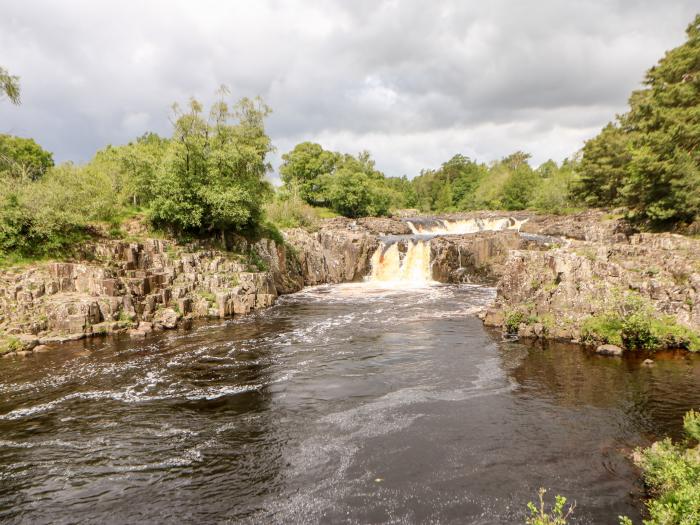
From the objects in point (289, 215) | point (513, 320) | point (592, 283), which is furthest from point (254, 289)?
point (592, 283)

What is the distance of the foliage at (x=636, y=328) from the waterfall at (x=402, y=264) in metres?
22.2

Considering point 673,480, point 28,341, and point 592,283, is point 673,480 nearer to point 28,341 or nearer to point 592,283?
point 592,283

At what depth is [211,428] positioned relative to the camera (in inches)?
568

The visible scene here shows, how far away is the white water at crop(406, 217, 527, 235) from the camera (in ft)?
196

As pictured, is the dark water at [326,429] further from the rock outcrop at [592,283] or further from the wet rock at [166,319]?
the wet rock at [166,319]

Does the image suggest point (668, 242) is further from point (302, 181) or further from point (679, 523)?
point (302, 181)

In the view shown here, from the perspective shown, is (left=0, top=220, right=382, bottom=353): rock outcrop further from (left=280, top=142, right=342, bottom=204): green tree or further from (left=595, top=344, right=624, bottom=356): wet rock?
(left=280, top=142, right=342, bottom=204): green tree

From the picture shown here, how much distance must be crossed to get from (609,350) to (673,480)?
481 inches

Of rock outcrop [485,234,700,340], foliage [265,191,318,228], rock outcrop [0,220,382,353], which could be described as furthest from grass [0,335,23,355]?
foliage [265,191,318,228]

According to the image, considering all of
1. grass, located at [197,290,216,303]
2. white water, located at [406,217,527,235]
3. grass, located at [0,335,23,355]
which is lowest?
grass, located at [0,335,23,355]

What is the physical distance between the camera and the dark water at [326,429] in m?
10.6

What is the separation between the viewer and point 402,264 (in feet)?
151

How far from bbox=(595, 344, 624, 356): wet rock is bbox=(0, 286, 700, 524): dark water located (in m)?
0.74

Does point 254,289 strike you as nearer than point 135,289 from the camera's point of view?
No
